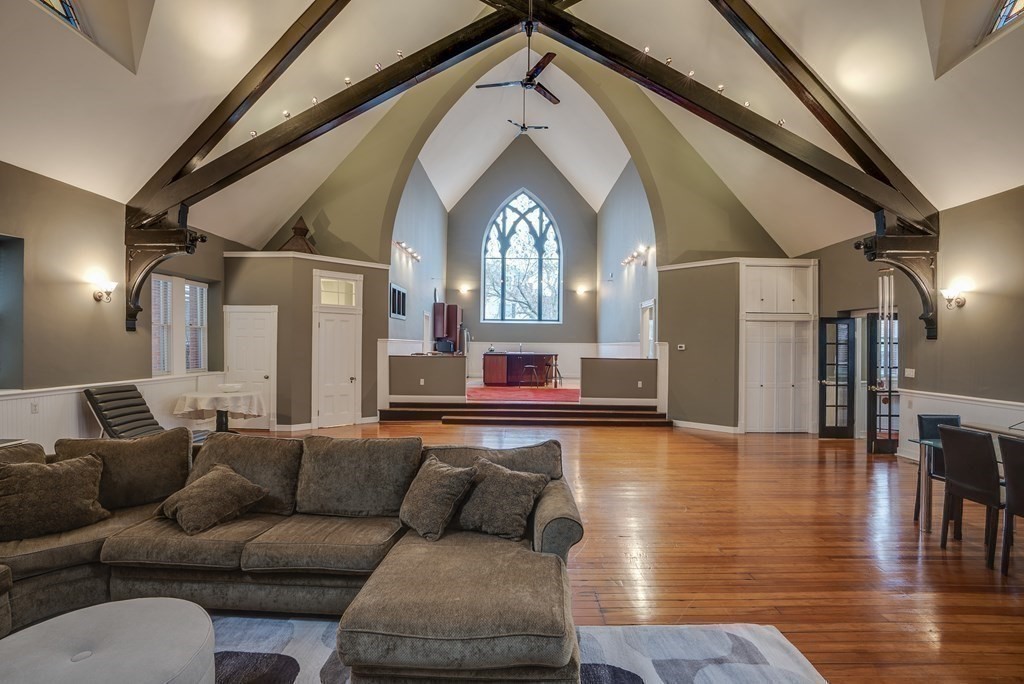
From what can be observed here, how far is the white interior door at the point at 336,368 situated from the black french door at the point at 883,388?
7.57 m

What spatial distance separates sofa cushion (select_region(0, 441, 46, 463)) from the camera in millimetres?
2855

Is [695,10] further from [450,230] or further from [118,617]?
[450,230]

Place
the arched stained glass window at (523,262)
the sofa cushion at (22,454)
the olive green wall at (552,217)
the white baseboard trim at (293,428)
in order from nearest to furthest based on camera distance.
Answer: the sofa cushion at (22,454), the white baseboard trim at (293,428), the olive green wall at (552,217), the arched stained glass window at (523,262)

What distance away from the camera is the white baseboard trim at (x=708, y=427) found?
8.33 m

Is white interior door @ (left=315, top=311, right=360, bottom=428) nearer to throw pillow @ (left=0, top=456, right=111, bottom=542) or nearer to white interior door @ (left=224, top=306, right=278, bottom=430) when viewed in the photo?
white interior door @ (left=224, top=306, right=278, bottom=430)

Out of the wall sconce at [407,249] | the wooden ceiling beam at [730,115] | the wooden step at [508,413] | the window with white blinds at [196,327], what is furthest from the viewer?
the wall sconce at [407,249]

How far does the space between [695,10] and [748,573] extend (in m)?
6.11

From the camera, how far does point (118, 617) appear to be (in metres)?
1.90

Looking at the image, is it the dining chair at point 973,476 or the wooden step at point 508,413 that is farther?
the wooden step at point 508,413

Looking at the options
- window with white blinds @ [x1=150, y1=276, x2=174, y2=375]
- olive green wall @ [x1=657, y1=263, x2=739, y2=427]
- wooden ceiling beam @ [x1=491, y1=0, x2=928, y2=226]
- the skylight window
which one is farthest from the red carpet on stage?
the skylight window

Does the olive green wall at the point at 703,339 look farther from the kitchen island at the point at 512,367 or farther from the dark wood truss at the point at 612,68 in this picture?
the kitchen island at the point at 512,367

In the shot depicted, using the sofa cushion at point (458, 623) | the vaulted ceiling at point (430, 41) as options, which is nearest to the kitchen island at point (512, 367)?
the vaulted ceiling at point (430, 41)

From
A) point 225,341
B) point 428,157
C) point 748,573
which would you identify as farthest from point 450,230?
point 748,573

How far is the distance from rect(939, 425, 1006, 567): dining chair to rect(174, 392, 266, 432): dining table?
6746 mm
